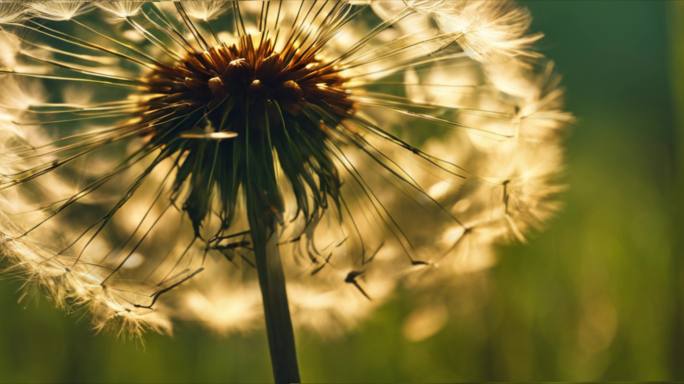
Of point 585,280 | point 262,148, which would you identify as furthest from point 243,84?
point 585,280

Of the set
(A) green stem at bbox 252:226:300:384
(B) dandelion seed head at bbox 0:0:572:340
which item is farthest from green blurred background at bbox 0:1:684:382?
(A) green stem at bbox 252:226:300:384

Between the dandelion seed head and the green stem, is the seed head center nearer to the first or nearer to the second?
the dandelion seed head

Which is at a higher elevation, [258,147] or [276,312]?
[258,147]

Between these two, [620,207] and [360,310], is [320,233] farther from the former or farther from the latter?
[620,207]

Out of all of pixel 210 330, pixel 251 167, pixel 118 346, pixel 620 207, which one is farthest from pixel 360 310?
pixel 620 207

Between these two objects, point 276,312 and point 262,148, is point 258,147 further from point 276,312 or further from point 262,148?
point 276,312
